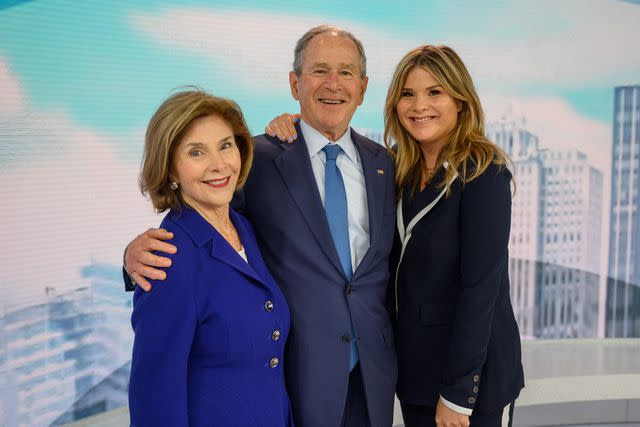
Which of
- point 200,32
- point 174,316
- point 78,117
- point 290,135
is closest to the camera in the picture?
point 174,316

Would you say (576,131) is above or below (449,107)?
above

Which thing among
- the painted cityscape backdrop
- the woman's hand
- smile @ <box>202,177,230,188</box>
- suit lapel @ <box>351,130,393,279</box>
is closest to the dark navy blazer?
suit lapel @ <box>351,130,393,279</box>

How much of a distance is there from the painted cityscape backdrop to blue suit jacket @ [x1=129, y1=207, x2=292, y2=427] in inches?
101

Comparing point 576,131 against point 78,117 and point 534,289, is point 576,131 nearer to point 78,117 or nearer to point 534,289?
point 534,289

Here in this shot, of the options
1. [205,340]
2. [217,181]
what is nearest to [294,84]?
[217,181]

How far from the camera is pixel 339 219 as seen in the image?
1.92 meters

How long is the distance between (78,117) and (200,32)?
1.17m

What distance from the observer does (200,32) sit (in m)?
4.68

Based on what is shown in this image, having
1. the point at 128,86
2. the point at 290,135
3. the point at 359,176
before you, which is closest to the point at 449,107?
the point at 359,176

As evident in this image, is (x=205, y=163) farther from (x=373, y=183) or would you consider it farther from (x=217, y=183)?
(x=373, y=183)

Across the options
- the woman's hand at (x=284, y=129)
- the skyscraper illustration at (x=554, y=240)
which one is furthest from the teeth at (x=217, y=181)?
the skyscraper illustration at (x=554, y=240)

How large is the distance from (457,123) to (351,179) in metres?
0.43

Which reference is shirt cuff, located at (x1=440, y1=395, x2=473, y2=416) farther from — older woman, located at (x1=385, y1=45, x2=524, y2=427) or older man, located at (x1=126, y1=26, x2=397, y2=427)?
older man, located at (x1=126, y1=26, x2=397, y2=427)

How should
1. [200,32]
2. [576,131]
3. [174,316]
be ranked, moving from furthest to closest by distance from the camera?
[576,131] < [200,32] < [174,316]
